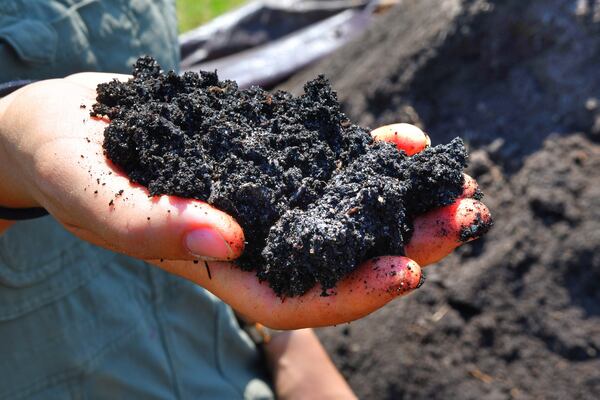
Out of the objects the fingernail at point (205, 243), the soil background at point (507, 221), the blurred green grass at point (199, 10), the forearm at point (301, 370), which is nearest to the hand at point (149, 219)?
the fingernail at point (205, 243)

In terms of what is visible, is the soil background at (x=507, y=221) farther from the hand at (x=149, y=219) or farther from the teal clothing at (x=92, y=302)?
the hand at (x=149, y=219)

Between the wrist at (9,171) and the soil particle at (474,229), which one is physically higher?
the wrist at (9,171)

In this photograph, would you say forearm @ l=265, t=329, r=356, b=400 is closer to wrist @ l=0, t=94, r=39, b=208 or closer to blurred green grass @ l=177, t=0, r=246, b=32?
wrist @ l=0, t=94, r=39, b=208

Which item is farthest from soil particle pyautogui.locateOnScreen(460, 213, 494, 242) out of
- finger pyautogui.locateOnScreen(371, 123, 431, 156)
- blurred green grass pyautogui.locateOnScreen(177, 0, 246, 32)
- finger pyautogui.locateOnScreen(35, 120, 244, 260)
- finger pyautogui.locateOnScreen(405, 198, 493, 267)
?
blurred green grass pyautogui.locateOnScreen(177, 0, 246, 32)

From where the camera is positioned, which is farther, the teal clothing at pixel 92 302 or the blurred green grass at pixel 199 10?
the blurred green grass at pixel 199 10

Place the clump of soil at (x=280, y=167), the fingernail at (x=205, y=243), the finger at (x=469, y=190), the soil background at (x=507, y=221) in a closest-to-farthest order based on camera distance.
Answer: the fingernail at (x=205, y=243) < the clump of soil at (x=280, y=167) < the finger at (x=469, y=190) < the soil background at (x=507, y=221)

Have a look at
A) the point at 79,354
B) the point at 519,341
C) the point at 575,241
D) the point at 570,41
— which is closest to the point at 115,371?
the point at 79,354

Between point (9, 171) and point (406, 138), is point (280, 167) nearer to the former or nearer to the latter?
point (406, 138)
